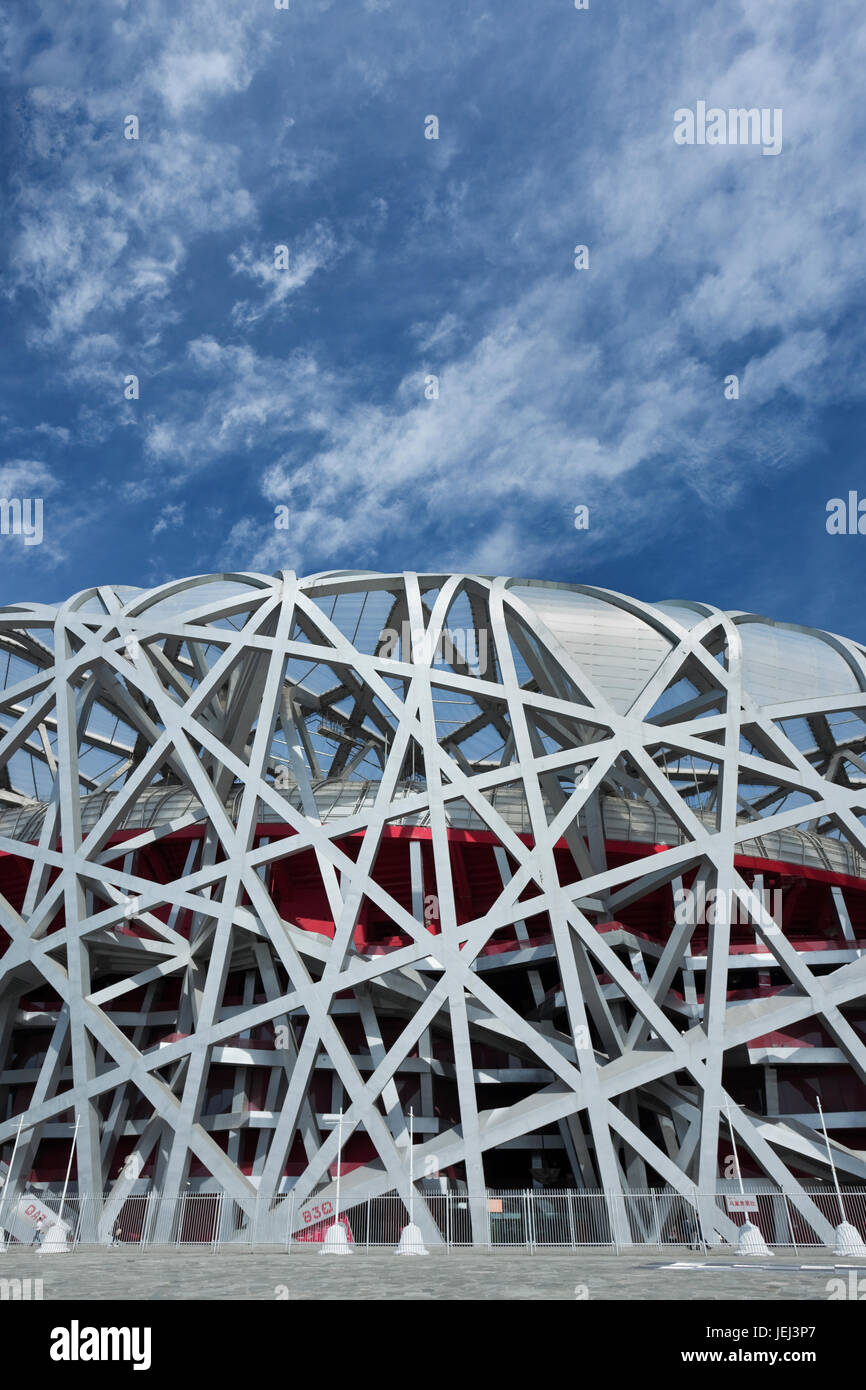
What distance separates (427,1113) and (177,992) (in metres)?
10.4

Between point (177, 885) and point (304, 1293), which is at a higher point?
point (177, 885)

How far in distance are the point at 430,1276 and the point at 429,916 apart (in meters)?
19.7

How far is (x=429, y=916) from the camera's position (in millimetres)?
33000

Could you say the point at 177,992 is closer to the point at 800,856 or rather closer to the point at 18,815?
the point at 18,815

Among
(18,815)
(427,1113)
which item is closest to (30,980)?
(18,815)

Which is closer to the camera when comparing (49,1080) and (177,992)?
(49,1080)

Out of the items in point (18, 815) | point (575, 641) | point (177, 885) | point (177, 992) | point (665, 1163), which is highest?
point (575, 641)

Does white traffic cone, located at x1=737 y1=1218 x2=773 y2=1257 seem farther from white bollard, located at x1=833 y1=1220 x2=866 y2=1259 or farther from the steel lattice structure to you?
the steel lattice structure

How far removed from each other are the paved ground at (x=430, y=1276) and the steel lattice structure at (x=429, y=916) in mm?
6022

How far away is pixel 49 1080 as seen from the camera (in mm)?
27250

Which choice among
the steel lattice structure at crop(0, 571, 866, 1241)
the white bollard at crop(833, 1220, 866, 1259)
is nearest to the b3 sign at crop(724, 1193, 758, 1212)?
the steel lattice structure at crop(0, 571, 866, 1241)
